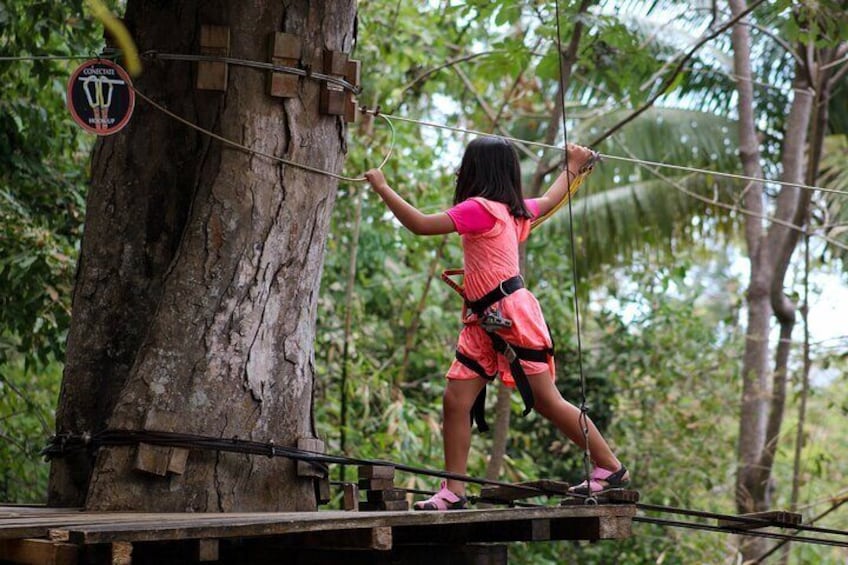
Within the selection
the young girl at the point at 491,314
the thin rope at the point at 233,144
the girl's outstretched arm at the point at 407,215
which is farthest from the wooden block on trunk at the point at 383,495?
the thin rope at the point at 233,144

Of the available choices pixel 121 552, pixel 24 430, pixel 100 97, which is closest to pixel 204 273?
pixel 100 97

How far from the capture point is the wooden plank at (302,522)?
2.51 meters

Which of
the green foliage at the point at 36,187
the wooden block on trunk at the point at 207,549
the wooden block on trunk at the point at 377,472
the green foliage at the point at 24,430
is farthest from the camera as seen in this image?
the green foliage at the point at 24,430

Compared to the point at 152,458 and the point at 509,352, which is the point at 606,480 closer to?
the point at 509,352

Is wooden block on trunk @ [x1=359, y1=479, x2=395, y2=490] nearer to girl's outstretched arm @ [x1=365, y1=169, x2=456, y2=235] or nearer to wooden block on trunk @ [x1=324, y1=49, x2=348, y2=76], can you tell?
girl's outstretched arm @ [x1=365, y1=169, x2=456, y2=235]

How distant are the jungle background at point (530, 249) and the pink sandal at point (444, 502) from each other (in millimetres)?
2688

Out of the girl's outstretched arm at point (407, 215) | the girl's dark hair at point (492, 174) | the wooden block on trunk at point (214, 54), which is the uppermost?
the wooden block on trunk at point (214, 54)

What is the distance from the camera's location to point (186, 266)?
3.61 metres

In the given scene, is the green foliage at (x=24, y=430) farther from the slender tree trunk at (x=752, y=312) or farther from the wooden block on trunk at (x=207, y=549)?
the slender tree trunk at (x=752, y=312)

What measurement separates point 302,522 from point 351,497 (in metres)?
0.90

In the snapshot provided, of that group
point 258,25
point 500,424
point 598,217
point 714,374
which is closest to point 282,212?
point 258,25

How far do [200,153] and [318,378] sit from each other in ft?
15.4

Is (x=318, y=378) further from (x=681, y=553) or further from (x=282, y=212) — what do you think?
(x=282, y=212)

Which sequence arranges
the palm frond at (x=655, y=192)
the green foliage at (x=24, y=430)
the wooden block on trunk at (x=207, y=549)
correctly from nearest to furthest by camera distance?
the wooden block on trunk at (x=207, y=549) < the green foliage at (x=24, y=430) < the palm frond at (x=655, y=192)
